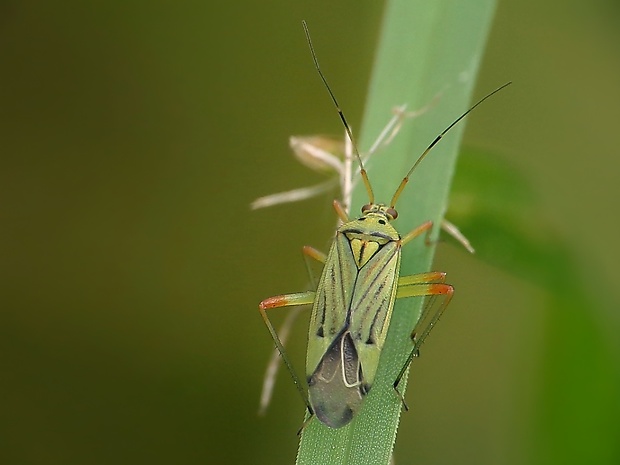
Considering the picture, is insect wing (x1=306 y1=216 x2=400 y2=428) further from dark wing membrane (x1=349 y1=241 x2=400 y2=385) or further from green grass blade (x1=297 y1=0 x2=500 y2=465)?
green grass blade (x1=297 y1=0 x2=500 y2=465)

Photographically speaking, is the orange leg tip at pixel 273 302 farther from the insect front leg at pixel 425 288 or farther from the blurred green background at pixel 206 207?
the blurred green background at pixel 206 207

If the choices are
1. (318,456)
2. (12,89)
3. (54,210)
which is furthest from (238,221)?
(318,456)

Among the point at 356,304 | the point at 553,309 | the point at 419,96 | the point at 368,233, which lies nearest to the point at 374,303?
the point at 356,304

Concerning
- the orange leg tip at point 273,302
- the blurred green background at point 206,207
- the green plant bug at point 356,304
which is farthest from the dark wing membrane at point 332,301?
the blurred green background at point 206,207

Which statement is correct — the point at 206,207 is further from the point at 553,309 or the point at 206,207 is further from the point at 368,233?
the point at 553,309

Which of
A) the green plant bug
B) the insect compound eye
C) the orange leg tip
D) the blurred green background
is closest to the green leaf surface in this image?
the insect compound eye

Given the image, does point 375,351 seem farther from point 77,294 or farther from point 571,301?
point 77,294
